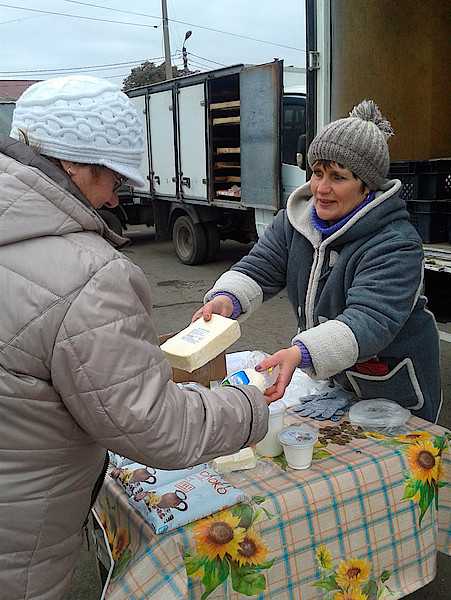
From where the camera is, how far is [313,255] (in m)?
2.08

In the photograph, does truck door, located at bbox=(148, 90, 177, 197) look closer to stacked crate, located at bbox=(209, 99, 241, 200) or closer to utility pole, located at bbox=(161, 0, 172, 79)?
stacked crate, located at bbox=(209, 99, 241, 200)

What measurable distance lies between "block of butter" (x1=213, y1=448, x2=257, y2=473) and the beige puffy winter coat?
15.4 inches

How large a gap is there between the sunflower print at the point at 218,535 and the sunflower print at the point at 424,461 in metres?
0.56

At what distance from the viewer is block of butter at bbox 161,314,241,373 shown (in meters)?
1.62

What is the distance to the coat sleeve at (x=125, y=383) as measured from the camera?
111cm

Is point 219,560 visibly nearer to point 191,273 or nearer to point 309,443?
point 309,443

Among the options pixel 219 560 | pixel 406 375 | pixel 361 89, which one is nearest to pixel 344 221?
pixel 406 375

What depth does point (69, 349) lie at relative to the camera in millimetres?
1103

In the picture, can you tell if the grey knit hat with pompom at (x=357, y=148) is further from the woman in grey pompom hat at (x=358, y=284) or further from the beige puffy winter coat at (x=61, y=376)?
the beige puffy winter coat at (x=61, y=376)

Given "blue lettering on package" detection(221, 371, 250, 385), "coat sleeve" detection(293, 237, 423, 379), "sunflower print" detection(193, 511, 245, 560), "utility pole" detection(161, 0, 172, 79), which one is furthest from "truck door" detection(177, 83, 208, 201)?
"utility pole" detection(161, 0, 172, 79)

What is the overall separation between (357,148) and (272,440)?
924 millimetres

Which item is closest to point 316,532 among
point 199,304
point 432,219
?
point 432,219

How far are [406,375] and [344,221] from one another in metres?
0.53

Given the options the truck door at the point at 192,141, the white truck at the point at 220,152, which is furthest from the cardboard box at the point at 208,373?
the truck door at the point at 192,141
